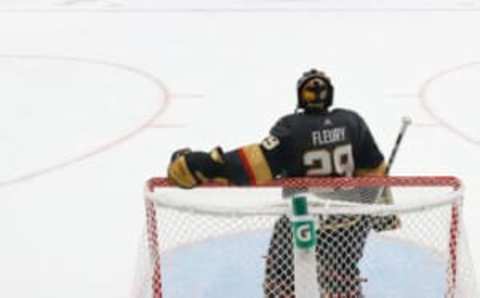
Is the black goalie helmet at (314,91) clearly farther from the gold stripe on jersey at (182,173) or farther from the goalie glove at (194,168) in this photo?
the gold stripe on jersey at (182,173)

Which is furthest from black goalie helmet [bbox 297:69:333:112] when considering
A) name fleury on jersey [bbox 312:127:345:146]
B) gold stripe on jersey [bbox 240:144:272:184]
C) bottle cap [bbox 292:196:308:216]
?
bottle cap [bbox 292:196:308:216]

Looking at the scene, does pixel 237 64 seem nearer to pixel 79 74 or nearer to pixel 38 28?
pixel 79 74

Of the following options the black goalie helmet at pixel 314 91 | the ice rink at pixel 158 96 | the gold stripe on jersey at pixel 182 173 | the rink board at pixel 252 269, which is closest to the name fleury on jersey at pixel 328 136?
the black goalie helmet at pixel 314 91

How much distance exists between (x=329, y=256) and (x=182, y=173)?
48cm

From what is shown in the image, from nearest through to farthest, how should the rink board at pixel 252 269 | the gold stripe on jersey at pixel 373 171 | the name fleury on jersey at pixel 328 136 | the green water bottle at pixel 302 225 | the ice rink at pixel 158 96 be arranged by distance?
the green water bottle at pixel 302 225 → the name fleury on jersey at pixel 328 136 → the gold stripe on jersey at pixel 373 171 → the rink board at pixel 252 269 → the ice rink at pixel 158 96

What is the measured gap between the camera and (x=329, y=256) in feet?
7.05

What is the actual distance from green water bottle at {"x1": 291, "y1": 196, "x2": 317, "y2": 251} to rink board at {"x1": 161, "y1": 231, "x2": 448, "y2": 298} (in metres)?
1.05

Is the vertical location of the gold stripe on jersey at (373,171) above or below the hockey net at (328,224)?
above

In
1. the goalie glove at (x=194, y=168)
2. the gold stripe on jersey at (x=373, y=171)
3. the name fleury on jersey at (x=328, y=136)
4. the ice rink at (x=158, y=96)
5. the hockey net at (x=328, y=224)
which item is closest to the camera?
the hockey net at (x=328, y=224)

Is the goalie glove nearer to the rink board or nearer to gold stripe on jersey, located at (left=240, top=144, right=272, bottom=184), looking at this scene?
gold stripe on jersey, located at (left=240, top=144, right=272, bottom=184)

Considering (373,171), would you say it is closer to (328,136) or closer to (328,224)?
(328,136)

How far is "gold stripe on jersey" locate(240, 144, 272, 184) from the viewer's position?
7.09 feet

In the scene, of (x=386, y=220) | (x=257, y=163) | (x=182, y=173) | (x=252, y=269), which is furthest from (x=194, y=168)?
(x=252, y=269)

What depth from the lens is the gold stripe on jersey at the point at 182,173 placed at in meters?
2.08
